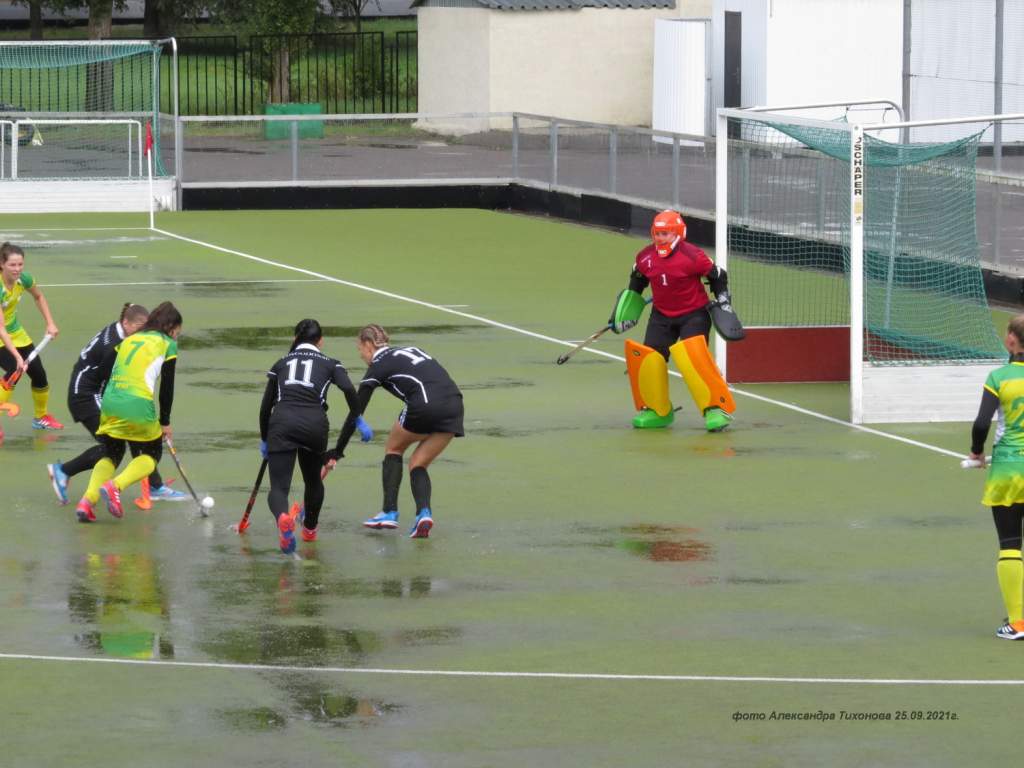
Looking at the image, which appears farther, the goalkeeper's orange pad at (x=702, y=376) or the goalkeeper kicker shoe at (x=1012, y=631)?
the goalkeeper's orange pad at (x=702, y=376)

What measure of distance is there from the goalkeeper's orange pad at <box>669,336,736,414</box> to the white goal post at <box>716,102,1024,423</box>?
1.15 metres

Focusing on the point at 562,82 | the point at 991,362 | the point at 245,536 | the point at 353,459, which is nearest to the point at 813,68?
the point at 562,82

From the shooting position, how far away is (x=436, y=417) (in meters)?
12.7

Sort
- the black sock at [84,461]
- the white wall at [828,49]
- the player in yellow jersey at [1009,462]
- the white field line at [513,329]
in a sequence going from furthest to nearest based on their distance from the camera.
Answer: the white wall at [828,49]
the white field line at [513,329]
the black sock at [84,461]
the player in yellow jersey at [1009,462]

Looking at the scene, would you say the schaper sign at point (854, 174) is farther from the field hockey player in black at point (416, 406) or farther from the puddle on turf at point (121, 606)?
the puddle on turf at point (121, 606)

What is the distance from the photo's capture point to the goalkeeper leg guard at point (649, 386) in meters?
16.6

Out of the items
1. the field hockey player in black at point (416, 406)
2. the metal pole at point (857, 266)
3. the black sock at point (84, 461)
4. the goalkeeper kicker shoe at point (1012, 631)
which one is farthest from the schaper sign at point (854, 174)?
the goalkeeper kicker shoe at point (1012, 631)

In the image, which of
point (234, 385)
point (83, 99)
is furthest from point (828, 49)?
point (234, 385)

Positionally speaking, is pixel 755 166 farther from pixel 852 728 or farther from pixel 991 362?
pixel 852 728

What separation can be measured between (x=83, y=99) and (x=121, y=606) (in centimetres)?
3128

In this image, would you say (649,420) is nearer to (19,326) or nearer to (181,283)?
(19,326)

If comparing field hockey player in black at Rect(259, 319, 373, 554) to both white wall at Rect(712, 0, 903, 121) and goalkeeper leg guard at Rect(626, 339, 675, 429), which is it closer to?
goalkeeper leg guard at Rect(626, 339, 675, 429)

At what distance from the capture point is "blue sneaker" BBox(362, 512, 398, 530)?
1298cm

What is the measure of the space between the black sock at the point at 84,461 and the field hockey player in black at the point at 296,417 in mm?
1514
